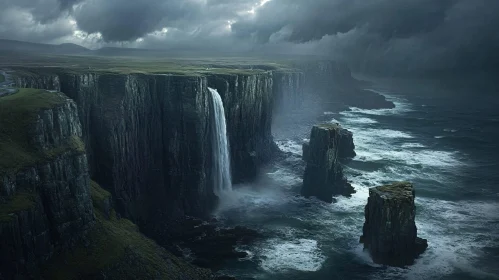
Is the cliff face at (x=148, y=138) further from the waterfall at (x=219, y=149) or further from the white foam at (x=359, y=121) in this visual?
the white foam at (x=359, y=121)

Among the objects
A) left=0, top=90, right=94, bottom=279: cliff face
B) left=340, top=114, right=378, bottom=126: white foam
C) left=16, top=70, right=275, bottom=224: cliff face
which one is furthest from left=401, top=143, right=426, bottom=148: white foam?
left=0, top=90, right=94, bottom=279: cliff face

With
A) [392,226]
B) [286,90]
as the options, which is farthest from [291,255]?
[286,90]

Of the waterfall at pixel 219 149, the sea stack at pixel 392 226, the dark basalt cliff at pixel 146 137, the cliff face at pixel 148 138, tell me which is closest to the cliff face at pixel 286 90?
the waterfall at pixel 219 149

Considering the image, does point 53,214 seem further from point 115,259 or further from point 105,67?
point 105,67

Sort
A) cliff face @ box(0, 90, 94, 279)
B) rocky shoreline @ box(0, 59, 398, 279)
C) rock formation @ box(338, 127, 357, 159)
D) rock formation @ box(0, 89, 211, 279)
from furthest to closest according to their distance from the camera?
rock formation @ box(338, 127, 357, 159), rocky shoreline @ box(0, 59, 398, 279), rock formation @ box(0, 89, 211, 279), cliff face @ box(0, 90, 94, 279)

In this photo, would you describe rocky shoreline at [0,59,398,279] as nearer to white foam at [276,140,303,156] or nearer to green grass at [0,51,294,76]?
green grass at [0,51,294,76]

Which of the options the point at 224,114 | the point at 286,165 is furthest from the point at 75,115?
the point at 286,165
